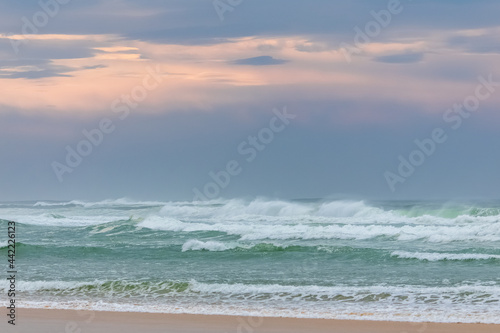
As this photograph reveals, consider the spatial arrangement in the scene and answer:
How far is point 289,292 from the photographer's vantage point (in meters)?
12.4

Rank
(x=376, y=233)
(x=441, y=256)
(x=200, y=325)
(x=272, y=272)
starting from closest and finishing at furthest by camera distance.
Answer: (x=200, y=325)
(x=272, y=272)
(x=441, y=256)
(x=376, y=233)

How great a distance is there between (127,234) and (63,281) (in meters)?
13.8

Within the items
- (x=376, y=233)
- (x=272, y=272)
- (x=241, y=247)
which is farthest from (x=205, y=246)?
(x=376, y=233)

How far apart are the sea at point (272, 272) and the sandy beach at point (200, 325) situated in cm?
48

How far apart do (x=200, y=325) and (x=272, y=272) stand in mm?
6182

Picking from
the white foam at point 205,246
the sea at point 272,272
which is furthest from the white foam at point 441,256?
the white foam at point 205,246

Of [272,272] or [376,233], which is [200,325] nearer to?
[272,272]

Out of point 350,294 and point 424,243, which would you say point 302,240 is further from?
point 350,294

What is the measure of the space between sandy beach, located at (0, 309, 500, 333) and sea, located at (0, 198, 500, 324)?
48cm

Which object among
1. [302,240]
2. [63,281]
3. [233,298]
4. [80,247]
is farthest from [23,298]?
[302,240]

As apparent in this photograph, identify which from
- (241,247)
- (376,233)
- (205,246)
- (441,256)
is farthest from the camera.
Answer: (376,233)

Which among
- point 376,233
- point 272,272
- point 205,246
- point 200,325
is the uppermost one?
point 376,233

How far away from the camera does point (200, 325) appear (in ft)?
31.1

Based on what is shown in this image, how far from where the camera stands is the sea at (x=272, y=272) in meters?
11.0
